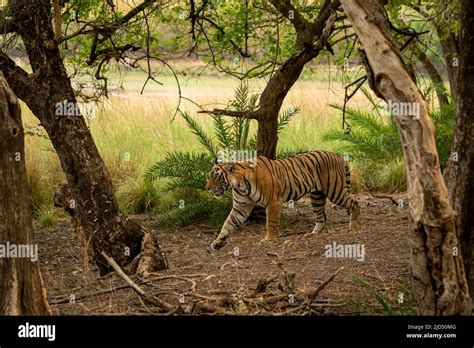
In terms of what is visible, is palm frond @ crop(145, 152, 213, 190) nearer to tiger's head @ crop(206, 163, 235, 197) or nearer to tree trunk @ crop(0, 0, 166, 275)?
tiger's head @ crop(206, 163, 235, 197)

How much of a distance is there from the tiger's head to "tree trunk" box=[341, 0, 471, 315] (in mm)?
5000

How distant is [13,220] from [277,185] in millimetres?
5549

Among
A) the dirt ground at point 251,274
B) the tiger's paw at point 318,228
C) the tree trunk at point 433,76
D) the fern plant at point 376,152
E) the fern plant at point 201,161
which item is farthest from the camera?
the tree trunk at point 433,76

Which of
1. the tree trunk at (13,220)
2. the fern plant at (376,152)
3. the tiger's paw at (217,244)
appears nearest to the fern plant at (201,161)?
the tiger's paw at (217,244)

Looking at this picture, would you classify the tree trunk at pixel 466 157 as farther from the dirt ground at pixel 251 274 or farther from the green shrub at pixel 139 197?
the green shrub at pixel 139 197

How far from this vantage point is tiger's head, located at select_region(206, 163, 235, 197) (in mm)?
11461

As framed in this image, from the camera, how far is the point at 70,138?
30.8 feet

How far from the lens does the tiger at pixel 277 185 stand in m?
11.3

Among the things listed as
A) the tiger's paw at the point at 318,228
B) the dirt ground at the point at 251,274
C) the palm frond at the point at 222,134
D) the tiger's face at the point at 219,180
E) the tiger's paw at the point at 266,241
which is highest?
the palm frond at the point at 222,134

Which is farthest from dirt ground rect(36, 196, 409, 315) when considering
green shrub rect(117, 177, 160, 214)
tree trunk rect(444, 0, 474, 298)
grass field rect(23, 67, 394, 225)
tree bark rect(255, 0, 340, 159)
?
grass field rect(23, 67, 394, 225)

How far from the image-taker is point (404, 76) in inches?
255
